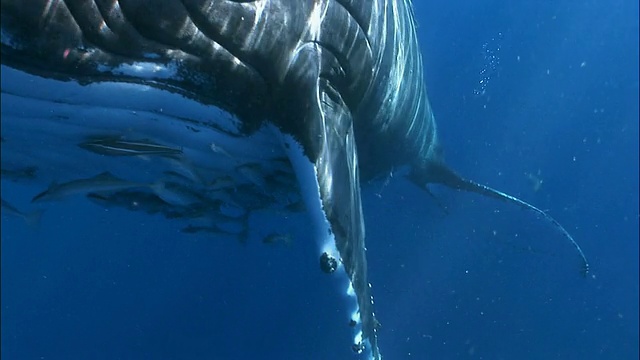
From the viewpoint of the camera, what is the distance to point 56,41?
6.70 ft

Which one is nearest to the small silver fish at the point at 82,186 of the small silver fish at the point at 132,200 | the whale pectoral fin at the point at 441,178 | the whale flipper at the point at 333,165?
the small silver fish at the point at 132,200

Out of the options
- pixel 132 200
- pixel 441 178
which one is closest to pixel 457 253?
pixel 441 178

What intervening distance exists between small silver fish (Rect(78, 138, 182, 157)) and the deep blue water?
45cm

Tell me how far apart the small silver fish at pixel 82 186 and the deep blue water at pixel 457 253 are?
8.0 inches

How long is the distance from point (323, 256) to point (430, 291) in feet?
59.1

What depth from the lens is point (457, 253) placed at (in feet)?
71.2

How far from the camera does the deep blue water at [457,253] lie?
10.4 metres

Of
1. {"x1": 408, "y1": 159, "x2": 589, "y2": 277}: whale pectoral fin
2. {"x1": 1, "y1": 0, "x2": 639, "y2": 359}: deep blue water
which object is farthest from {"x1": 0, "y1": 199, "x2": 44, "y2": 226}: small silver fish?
{"x1": 408, "y1": 159, "x2": 589, "y2": 277}: whale pectoral fin

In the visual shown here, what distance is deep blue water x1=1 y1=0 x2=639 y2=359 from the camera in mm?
10398

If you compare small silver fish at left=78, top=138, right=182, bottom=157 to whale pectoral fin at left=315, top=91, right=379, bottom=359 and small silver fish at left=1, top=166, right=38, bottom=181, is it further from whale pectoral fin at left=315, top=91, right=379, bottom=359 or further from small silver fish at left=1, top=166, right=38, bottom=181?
whale pectoral fin at left=315, top=91, right=379, bottom=359

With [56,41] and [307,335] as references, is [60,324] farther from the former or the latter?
[56,41]

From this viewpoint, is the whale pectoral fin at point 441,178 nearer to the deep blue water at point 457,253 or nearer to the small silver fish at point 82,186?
the deep blue water at point 457,253

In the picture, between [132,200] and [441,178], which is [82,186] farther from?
[441,178]

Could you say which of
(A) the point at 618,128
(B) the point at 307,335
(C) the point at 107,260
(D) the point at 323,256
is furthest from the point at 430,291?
(A) the point at 618,128
